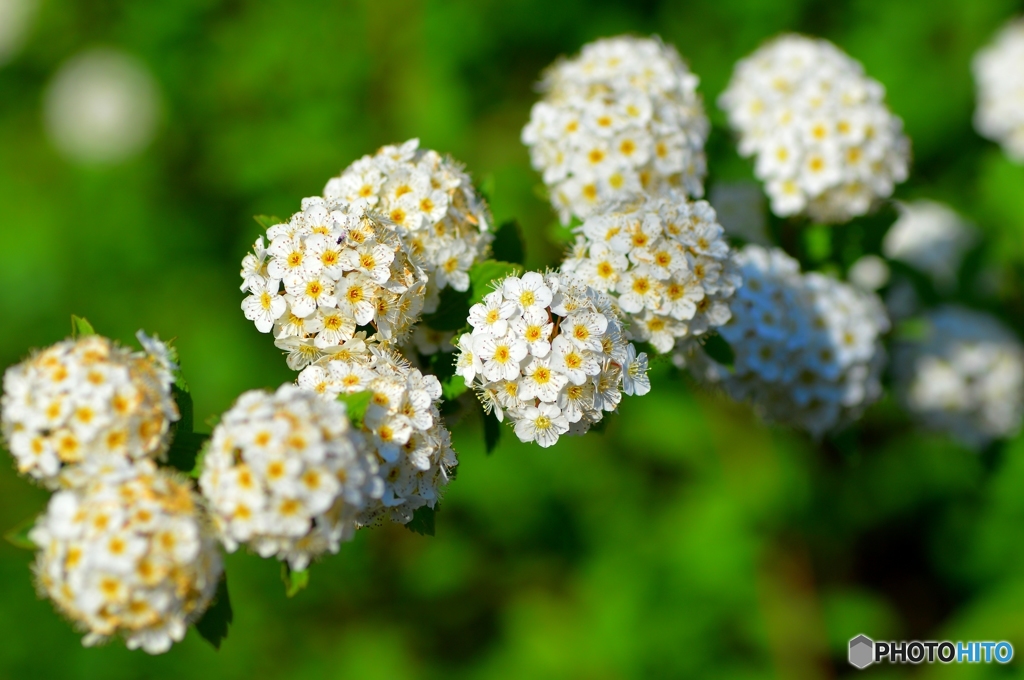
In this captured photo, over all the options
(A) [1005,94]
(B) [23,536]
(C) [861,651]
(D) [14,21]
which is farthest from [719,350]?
(D) [14,21]

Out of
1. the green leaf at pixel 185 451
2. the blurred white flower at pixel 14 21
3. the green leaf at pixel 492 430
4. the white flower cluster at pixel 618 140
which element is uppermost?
the blurred white flower at pixel 14 21

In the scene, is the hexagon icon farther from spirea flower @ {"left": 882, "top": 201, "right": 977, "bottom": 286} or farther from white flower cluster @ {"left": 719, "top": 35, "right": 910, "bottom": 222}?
white flower cluster @ {"left": 719, "top": 35, "right": 910, "bottom": 222}

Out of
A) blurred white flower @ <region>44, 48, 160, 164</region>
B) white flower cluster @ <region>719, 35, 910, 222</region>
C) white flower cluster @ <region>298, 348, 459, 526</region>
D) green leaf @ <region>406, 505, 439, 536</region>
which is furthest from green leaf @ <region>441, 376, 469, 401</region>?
blurred white flower @ <region>44, 48, 160, 164</region>

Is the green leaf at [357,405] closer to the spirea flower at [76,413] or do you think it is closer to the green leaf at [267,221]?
the spirea flower at [76,413]

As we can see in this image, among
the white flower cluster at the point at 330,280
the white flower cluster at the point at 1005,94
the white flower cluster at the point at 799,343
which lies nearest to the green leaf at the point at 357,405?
the white flower cluster at the point at 330,280

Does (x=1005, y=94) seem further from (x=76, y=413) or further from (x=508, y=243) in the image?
(x=76, y=413)

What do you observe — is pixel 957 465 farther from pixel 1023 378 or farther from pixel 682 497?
pixel 682 497

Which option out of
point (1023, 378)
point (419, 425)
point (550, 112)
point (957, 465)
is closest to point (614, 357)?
point (419, 425)
